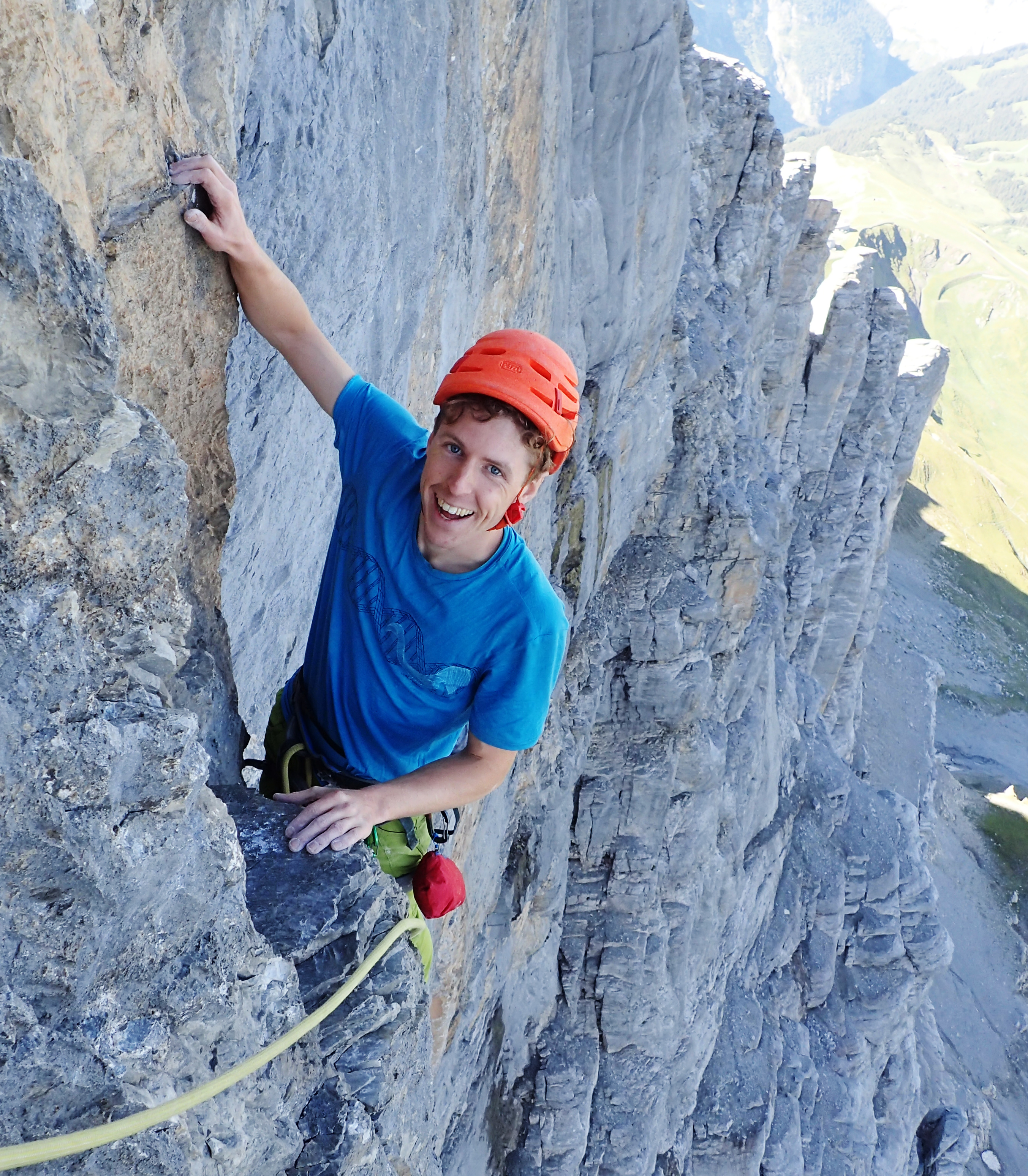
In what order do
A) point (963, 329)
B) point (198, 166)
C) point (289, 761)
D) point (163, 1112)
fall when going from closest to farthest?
point (163, 1112), point (198, 166), point (289, 761), point (963, 329)

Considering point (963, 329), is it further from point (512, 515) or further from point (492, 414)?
point (492, 414)

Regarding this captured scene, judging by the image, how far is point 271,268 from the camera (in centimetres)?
385

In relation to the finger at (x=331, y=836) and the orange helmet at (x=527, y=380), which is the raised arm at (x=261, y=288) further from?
the finger at (x=331, y=836)

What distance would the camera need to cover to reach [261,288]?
152 inches

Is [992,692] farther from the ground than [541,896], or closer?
farther from the ground

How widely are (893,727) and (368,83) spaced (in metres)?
46.1

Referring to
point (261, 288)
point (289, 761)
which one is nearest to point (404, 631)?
point (289, 761)

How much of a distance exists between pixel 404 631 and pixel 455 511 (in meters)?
0.63

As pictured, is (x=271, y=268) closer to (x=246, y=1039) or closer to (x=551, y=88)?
(x=246, y=1039)

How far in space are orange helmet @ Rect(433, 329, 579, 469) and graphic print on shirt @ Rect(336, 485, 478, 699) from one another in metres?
0.87

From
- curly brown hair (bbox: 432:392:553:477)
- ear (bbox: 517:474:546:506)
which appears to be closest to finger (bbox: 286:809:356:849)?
ear (bbox: 517:474:546:506)

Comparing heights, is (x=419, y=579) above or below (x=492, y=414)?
below

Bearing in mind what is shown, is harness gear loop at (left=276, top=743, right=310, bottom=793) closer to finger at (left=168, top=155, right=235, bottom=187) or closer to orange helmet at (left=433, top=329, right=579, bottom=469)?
orange helmet at (left=433, top=329, right=579, bottom=469)

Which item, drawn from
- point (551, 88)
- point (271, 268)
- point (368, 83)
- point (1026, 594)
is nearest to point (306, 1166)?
point (271, 268)
